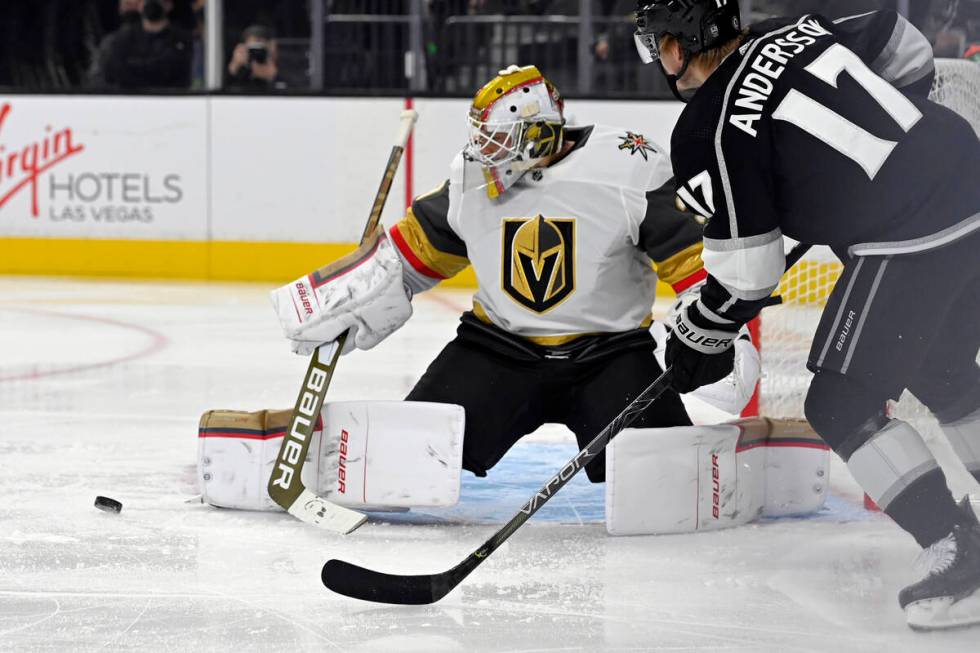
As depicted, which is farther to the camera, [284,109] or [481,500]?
[284,109]

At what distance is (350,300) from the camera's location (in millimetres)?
2682

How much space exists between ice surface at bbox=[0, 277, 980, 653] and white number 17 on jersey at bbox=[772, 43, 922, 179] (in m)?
0.62

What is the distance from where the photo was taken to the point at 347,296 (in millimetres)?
2680

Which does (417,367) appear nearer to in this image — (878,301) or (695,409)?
(695,409)

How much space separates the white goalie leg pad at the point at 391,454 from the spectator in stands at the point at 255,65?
502 centimetres

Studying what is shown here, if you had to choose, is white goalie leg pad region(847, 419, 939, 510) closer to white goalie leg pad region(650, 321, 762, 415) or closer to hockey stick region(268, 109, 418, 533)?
white goalie leg pad region(650, 321, 762, 415)

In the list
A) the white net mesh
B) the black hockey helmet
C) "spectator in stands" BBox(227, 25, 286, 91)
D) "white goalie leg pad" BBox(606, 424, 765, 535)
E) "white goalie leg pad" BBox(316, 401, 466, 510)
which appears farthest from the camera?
"spectator in stands" BBox(227, 25, 286, 91)

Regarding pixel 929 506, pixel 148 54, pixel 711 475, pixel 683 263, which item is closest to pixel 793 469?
pixel 711 475

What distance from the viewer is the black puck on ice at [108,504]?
2633 mm

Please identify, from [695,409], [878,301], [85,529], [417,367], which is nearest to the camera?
[878,301]

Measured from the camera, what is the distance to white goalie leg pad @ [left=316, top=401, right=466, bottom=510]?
2.54 meters

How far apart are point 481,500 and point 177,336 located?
2.67 meters

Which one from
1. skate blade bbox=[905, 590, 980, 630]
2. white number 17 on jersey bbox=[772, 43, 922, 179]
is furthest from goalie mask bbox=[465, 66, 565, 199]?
skate blade bbox=[905, 590, 980, 630]

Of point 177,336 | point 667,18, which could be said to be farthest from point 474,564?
point 177,336
